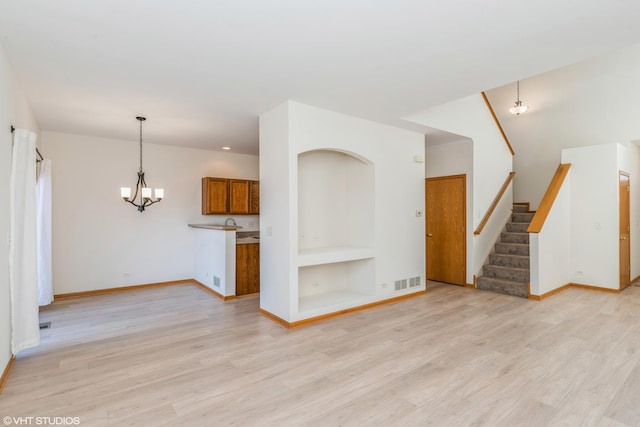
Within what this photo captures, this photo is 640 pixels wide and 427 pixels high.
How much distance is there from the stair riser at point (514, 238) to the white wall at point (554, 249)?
60cm

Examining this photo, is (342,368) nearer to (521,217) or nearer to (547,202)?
(547,202)

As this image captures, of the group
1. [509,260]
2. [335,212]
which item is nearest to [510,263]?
[509,260]

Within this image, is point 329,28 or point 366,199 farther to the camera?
point 366,199

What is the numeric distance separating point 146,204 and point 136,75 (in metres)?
3.46

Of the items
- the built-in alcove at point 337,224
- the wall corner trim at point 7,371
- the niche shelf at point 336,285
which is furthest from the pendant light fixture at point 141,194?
the niche shelf at point 336,285

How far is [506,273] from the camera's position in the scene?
5.76 m

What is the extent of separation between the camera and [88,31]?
2424 millimetres

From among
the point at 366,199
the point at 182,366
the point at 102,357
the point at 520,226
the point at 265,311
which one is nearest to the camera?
the point at 182,366

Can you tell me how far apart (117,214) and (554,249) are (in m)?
8.00

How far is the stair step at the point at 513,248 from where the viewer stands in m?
6.07

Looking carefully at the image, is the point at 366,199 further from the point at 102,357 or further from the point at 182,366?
the point at 102,357

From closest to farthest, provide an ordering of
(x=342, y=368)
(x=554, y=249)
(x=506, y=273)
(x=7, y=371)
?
(x=7, y=371) < (x=342, y=368) < (x=554, y=249) < (x=506, y=273)

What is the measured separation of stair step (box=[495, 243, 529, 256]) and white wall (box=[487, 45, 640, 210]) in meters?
2.08

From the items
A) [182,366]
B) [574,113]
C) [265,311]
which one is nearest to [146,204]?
[265,311]
